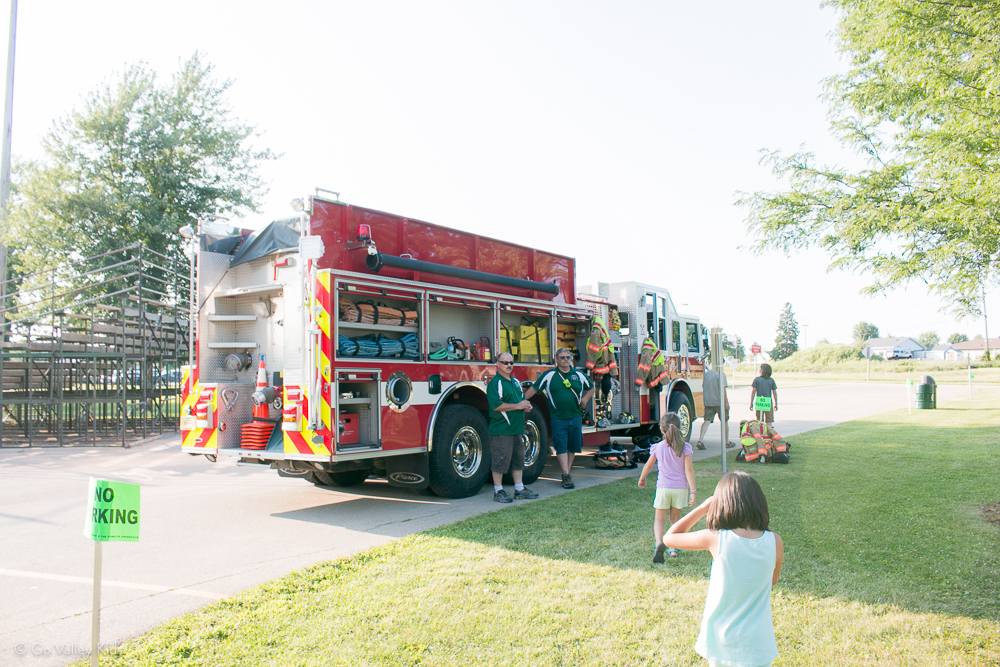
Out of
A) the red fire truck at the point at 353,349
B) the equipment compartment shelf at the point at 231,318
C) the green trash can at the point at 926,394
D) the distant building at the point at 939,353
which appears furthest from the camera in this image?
the distant building at the point at 939,353

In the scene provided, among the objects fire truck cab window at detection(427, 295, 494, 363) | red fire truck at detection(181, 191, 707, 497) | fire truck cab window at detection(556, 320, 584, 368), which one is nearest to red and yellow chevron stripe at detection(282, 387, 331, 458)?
red fire truck at detection(181, 191, 707, 497)

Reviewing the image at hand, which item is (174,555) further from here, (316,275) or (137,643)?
(316,275)

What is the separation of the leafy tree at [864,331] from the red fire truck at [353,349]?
14398 cm

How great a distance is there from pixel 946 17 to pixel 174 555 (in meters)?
8.15

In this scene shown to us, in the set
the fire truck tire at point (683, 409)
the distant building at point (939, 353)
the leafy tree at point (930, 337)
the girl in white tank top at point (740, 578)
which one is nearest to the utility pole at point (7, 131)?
the fire truck tire at point (683, 409)

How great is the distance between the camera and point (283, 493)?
887cm

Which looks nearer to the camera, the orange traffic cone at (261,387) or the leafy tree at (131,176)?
the orange traffic cone at (261,387)

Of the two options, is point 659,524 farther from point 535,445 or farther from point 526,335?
point 526,335

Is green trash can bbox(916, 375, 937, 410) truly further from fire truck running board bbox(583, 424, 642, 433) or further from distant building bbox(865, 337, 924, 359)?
distant building bbox(865, 337, 924, 359)

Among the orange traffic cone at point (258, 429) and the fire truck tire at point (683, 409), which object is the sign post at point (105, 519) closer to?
the orange traffic cone at point (258, 429)

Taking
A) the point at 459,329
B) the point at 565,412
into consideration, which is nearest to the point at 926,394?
the point at 565,412

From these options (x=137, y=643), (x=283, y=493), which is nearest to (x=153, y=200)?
(x=283, y=493)

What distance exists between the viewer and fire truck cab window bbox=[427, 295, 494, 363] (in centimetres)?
842

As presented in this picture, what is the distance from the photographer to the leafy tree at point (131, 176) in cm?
1892
